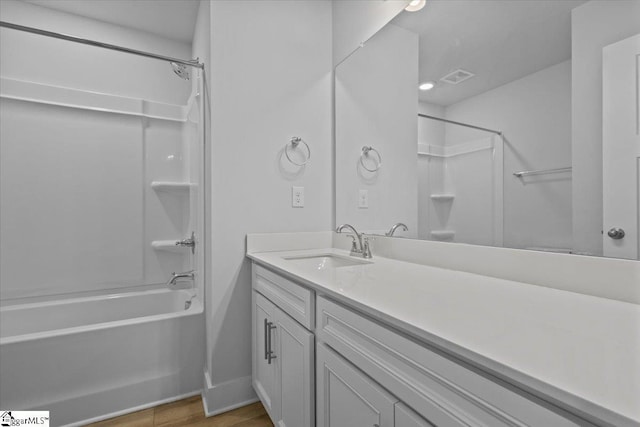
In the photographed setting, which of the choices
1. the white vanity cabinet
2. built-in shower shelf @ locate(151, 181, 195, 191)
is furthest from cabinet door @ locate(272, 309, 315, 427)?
built-in shower shelf @ locate(151, 181, 195, 191)

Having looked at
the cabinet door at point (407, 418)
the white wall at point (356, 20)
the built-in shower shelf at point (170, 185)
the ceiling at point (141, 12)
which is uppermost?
the ceiling at point (141, 12)

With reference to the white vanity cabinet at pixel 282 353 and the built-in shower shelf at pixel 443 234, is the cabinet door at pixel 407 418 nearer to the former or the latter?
the white vanity cabinet at pixel 282 353

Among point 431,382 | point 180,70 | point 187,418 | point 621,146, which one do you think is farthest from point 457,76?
point 187,418

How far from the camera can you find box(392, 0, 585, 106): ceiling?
923mm

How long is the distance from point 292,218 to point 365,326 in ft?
3.75

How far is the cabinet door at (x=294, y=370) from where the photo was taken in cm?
104

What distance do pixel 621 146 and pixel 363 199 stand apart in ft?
3.69

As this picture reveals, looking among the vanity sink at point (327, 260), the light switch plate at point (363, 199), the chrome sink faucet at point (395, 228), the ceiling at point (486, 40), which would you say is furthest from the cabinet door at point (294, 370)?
the ceiling at point (486, 40)

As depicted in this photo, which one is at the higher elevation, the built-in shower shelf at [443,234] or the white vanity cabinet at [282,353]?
the built-in shower shelf at [443,234]

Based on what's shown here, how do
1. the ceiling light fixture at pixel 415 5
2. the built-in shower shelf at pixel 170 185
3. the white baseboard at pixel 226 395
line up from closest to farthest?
the ceiling light fixture at pixel 415 5
the white baseboard at pixel 226 395
the built-in shower shelf at pixel 170 185

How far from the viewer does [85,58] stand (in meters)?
2.28

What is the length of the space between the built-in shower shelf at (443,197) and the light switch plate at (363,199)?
0.46 meters

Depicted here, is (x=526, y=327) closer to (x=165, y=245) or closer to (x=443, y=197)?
(x=443, y=197)

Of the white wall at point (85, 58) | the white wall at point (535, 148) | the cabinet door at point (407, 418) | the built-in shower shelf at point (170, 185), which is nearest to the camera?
the cabinet door at point (407, 418)
